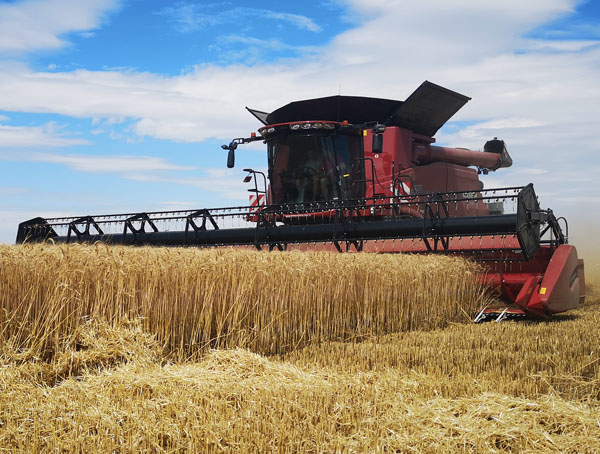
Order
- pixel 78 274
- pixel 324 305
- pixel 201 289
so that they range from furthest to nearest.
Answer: pixel 324 305
pixel 201 289
pixel 78 274

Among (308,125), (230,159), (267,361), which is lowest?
(267,361)

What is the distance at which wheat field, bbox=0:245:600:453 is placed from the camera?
3.24m

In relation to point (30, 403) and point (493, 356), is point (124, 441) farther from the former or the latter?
point (493, 356)

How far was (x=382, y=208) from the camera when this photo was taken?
9.68m

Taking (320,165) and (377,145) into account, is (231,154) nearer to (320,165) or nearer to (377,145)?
(320,165)

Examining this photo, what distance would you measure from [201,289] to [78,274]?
1007mm

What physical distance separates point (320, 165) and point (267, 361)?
18.4ft

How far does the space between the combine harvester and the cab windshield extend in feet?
0.05

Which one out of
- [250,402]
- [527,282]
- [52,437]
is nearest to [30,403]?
[52,437]

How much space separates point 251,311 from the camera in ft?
18.5

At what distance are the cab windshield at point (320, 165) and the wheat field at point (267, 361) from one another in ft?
9.43

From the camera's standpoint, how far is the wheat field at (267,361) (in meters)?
3.24

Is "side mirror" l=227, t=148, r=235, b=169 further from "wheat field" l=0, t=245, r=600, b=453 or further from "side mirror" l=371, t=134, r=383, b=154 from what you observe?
"wheat field" l=0, t=245, r=600, b=453

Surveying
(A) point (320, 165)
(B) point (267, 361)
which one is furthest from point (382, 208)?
(B) point (267, 361)
